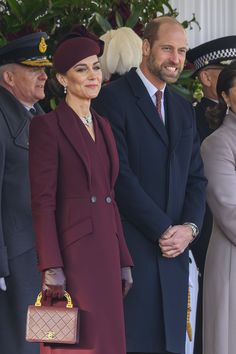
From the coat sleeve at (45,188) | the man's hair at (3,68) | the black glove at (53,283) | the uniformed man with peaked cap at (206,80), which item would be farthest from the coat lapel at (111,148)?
the uniformed man with peaked cap at (206,80)

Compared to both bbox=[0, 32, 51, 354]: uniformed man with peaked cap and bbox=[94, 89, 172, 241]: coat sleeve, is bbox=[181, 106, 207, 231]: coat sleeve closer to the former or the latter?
bbox=[94, 89, 172, 241]: coat sleeve

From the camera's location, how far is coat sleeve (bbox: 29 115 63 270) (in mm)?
3162

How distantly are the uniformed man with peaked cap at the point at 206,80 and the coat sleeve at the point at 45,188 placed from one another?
1522 mm

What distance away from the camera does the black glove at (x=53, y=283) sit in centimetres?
314

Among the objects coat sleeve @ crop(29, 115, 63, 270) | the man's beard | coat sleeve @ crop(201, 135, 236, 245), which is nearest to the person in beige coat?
coat sleeve @ crop(201, 135, 236, 245)

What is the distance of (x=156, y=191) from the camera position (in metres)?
3.75

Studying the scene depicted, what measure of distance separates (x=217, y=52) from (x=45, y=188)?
1.94 metres

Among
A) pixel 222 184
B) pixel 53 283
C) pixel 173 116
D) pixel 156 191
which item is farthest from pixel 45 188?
pixel 222 184

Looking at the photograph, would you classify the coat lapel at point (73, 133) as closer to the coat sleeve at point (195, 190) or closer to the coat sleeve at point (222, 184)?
the coat sleeve at point (195, 190)

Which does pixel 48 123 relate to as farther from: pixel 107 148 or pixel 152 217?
pixel 152 217

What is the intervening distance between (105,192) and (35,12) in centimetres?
189

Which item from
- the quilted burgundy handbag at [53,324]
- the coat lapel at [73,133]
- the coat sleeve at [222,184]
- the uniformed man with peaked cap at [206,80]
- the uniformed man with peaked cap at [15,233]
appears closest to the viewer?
the quilted burgundy handbag at [53,324]

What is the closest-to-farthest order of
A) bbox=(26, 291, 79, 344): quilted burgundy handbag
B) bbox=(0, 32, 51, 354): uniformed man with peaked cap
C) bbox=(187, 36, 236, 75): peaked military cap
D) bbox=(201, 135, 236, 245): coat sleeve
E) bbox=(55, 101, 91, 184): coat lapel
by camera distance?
bbox=(26, 291, 79, 344): quilted burgundy handbag, bbox=(55, 101, 91, 184): coat lapel, bbox=(0, 32, 51, 354): uniformed man with peaked cap, bbox=(201, 135, 236, 245): coat sleeve, bbox=(187, 36, 236, 75): peaked military cap

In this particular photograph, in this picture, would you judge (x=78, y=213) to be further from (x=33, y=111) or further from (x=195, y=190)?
(x=33, y=111)
